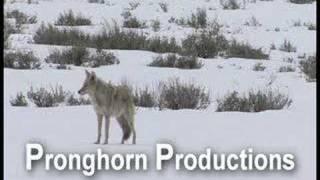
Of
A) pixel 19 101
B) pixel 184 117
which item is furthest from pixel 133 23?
pixel 184 117

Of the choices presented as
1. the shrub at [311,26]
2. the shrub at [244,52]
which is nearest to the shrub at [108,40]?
the shrub at [244,52]

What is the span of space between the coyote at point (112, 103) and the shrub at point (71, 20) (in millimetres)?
10931

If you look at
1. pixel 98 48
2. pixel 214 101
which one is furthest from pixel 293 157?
pixel 98 48

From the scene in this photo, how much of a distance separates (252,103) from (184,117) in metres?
1.31

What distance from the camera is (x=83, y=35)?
15336mm

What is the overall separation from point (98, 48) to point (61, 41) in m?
0.98

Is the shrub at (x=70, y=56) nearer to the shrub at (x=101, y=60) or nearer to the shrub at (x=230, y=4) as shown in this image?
the shrub at (x=101, y=60)

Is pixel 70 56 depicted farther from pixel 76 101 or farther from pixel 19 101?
pixel 19 101

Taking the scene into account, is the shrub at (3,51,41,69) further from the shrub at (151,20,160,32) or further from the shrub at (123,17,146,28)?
the shrub at (123,17,146,28)

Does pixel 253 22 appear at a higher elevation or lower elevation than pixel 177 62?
higher

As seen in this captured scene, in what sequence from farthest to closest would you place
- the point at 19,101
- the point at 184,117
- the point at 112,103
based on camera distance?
the point at 19,101, the point at 184,117, the point at 112,103

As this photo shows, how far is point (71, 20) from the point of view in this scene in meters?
17.6

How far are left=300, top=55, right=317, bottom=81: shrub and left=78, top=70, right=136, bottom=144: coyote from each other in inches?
225

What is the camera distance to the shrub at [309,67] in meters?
12.0
